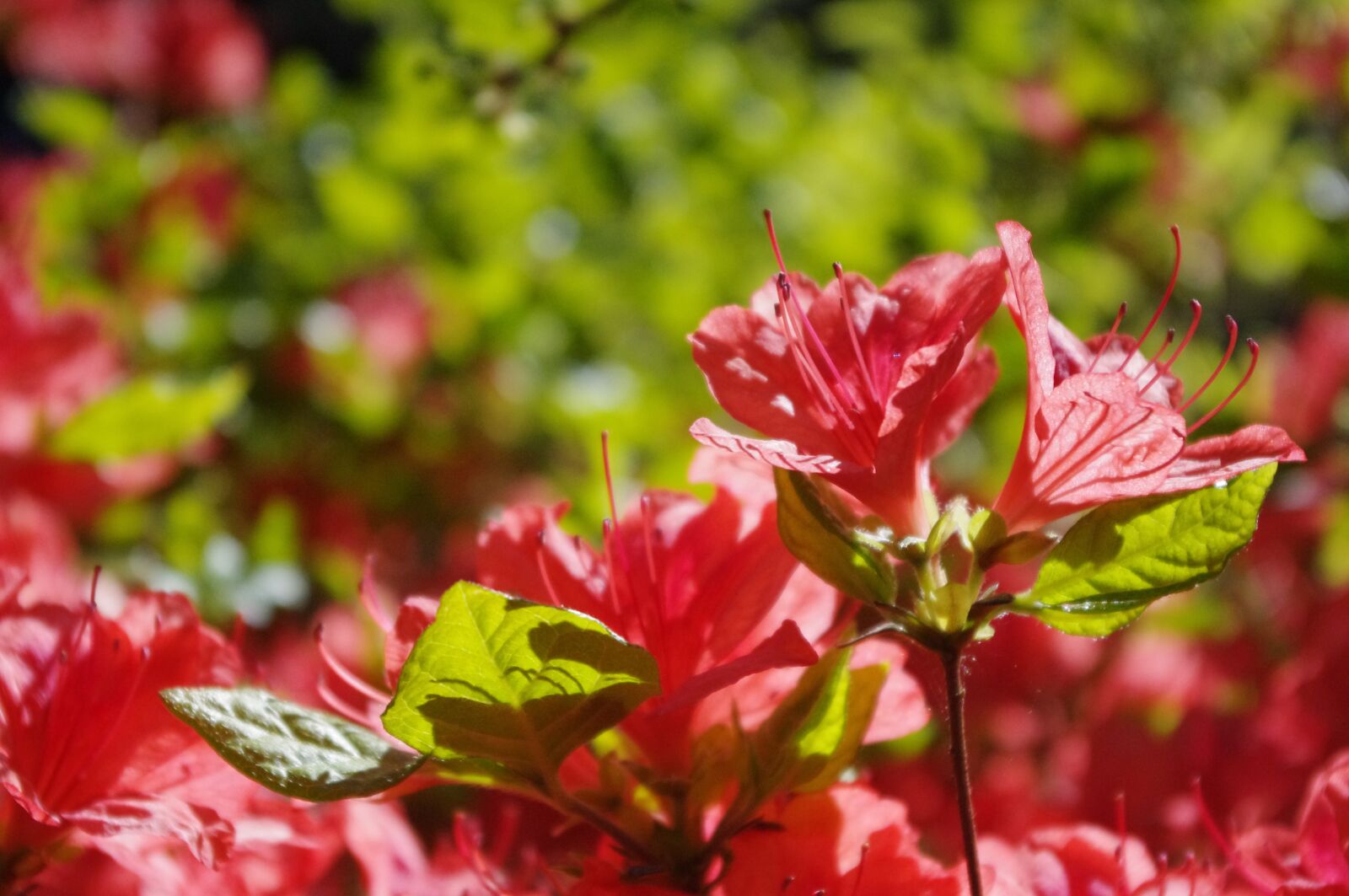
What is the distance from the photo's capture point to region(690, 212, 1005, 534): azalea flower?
1.51 ft

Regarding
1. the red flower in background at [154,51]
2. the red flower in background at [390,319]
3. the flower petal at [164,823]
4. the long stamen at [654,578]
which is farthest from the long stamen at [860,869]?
the red flower in background at [154,51]

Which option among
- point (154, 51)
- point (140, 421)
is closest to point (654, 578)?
point (140, 421)

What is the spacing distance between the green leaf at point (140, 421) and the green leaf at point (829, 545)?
55 cm

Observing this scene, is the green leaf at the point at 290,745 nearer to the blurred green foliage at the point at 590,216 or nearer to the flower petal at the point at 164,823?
the flower petal at the point at 164,823

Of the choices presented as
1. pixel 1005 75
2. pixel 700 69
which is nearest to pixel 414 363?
pixel 700 69

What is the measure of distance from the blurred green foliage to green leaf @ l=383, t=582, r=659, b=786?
0.72 m

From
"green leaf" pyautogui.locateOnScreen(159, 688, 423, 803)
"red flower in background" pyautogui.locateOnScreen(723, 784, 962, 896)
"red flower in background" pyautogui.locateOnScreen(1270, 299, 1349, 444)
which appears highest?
"green leaf" pyautogui.locateOnScreen(159, 688, 423, 803)

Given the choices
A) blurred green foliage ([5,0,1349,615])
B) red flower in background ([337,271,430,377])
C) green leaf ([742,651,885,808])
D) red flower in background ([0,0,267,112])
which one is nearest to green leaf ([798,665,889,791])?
green leaf ([742,651,885,808])

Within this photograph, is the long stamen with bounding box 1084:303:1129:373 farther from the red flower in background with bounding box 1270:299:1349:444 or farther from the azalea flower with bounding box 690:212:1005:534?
the red flower in background with bounding box 1270:299:1349:444

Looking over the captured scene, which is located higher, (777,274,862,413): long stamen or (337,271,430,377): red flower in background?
(777,274,862,413): long stamen

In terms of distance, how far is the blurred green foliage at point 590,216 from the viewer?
1.34m

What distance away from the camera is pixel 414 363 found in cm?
152

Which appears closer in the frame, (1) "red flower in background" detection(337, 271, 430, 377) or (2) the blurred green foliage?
(2) the blurred green foliage

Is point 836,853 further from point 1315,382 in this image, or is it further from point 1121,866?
point 1315,382
